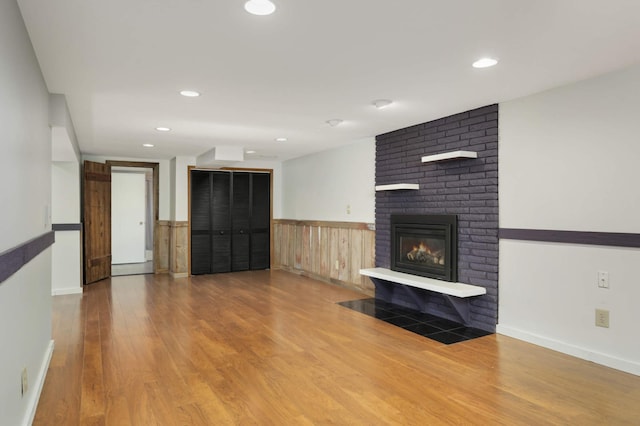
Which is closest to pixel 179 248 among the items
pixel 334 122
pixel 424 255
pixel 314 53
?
pixel 334 122

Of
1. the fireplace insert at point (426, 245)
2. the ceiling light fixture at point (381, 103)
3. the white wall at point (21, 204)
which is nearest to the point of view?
the white wall at point (21, 204)

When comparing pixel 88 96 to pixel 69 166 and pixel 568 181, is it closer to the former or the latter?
pixel 69 166

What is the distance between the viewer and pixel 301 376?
292 centimetres

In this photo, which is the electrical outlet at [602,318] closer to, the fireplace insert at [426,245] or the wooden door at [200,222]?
the fireplace insert at [426,245]

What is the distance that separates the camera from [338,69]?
9.45 feet

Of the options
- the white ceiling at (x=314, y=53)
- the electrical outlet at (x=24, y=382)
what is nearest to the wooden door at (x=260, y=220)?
the white ceiling at (x=314, y=53)

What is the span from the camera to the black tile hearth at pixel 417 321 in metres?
3.83

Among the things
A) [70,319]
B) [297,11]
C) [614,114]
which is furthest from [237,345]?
[614,114]

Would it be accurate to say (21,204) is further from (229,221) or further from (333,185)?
(229,221)

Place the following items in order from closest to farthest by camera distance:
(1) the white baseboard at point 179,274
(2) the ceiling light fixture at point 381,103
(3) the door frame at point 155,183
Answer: (2) the ceiling light fixture at point 381,103
(1) the white baseboard at point 179,274
(3) the door frame at point 155,183

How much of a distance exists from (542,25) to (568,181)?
1.57 m

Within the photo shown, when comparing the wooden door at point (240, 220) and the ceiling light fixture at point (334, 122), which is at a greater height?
the ceiling light fixture at point (334, 122)

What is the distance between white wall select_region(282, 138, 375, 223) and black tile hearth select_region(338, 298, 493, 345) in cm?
123

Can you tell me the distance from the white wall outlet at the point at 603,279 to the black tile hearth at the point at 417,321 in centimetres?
111
